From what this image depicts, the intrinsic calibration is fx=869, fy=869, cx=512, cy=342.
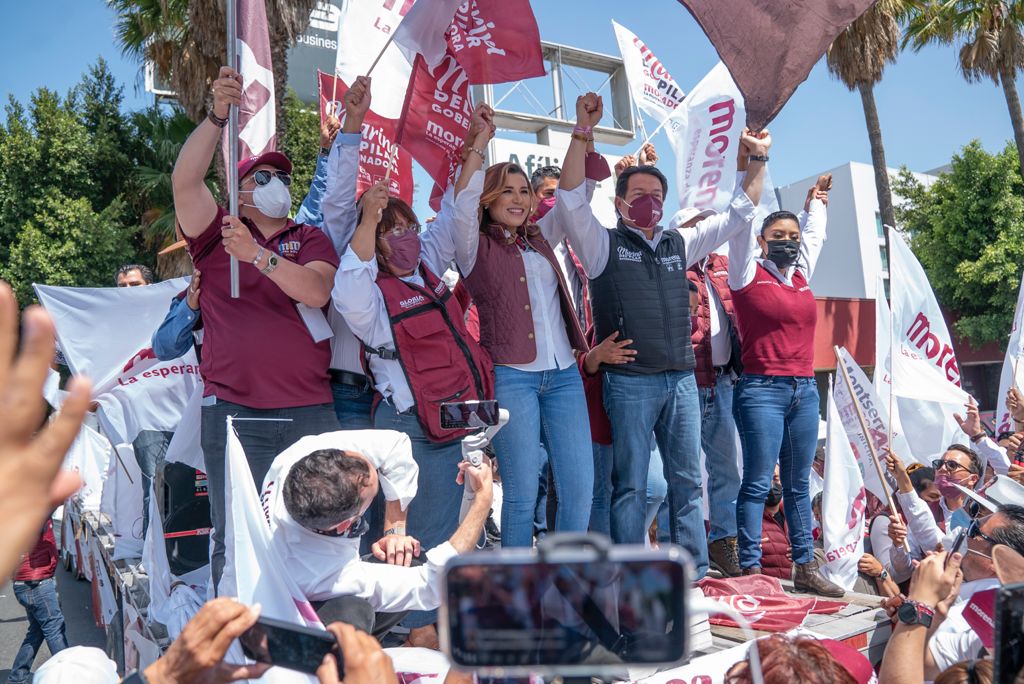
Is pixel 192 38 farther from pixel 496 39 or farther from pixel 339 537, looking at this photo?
pixel 339 537

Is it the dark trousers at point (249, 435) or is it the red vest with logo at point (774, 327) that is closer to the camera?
the dark trousers at point (249, 435)

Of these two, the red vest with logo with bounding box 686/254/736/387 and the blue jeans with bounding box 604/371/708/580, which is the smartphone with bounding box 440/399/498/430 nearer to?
the blue jeans with bounding box 604/371/708/580

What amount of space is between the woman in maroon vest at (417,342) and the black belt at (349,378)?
0.05 meters

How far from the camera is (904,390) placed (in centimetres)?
525

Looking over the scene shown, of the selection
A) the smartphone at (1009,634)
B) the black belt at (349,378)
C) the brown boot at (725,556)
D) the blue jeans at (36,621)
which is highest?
the black belt at (349,378)

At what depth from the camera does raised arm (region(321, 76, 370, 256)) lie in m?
3.53

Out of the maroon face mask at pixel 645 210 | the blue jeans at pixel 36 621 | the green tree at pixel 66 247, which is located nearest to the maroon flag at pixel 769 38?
the maroon face mask at pixel 645 210

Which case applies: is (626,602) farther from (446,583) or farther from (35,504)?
(35,504)

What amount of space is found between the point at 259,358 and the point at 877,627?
279 cm

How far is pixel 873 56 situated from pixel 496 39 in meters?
13.1

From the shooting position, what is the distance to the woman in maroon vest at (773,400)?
434 centimetres

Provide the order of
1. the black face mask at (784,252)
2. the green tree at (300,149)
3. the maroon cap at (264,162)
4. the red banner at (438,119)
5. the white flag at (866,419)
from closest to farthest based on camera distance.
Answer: the maroon cap at (264,162) < the red banner at (438,119) < the black face mask at (784,252) < the white flag at (866,419) < the green tree at (300,149)

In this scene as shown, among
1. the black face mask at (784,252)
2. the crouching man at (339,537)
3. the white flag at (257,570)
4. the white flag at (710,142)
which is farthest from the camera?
the white flag at (710,142)

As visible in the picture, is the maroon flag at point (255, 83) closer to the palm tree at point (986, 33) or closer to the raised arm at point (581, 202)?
the raised arm at point (581, 202)
